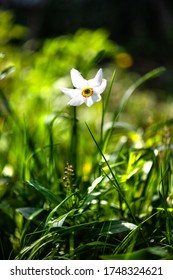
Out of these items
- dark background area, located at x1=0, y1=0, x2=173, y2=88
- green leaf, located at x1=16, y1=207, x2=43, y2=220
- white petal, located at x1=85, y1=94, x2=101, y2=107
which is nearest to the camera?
white petal, located at x1=85, y1=94, x2=101, y2=107

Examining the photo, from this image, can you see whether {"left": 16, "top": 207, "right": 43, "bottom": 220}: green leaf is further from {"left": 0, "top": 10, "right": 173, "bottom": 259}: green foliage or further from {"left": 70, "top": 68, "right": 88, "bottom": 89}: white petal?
{"left": 70, "top": 68, "right": 88, "bottom": 89}: white petal

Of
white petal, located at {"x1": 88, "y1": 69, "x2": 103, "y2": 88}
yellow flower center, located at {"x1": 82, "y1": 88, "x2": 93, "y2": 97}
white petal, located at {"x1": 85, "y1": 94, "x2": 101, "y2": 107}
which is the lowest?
white petal, located at {"x1": 85, "y1": 94, "x2": 101, "y2": 107}

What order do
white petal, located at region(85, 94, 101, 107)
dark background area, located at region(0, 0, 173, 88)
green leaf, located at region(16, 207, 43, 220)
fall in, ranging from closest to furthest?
white petal, located at region(85, 94, 101, 107) → green leaf, located at region(16, 207, 43, 220) → dark background area, located at region(0, 0, 173, 88)

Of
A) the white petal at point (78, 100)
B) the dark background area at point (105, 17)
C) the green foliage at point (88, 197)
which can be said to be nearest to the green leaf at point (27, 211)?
the green foliage at point (88, 197)

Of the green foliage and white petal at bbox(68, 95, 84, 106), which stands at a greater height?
white petal at bbox(68, 95, 84, 106)

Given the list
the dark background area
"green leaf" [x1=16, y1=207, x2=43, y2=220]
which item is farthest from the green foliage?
the dark background area

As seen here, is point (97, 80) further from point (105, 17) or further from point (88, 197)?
point (105, 17)
